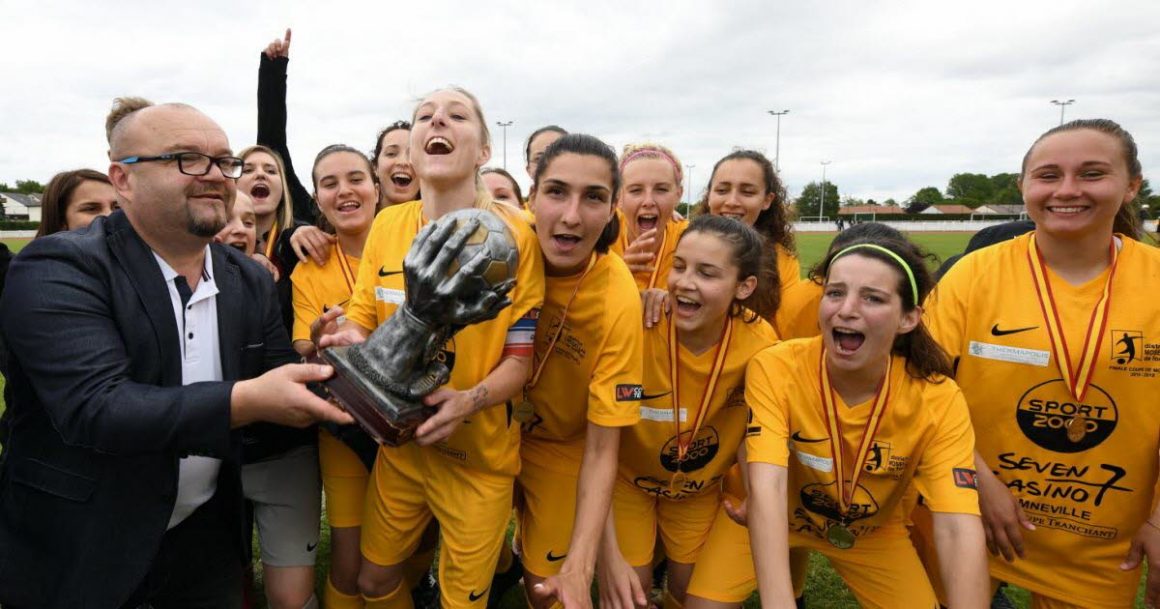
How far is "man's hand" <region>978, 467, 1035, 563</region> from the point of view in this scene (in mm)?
2738

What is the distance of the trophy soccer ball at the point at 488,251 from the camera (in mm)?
1726

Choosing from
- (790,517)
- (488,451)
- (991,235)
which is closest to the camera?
(488,451)

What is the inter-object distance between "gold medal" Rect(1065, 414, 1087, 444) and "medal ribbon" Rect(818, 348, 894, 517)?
0.76m

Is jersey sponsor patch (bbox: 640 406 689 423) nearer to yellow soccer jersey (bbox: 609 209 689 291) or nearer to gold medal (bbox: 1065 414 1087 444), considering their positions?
yellow soccer jersey (bbox: 609 209 689 291)

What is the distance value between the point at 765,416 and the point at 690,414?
0.48 metres

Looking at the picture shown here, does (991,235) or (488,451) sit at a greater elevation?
(991,235)

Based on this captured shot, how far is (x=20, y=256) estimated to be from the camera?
2012 mm

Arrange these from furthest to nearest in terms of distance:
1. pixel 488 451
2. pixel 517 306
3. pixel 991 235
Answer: pixel 991 235, pixel 488 451, pixel 517 306

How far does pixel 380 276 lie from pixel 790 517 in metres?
2.22

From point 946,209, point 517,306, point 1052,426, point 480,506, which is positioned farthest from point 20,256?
point 946,209

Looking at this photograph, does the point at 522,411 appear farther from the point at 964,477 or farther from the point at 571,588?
the point at 964,477

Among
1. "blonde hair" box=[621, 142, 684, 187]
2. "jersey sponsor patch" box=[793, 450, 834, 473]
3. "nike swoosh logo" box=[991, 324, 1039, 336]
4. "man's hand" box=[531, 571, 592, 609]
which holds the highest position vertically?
"blonde hair" box=[621, 142, 684, 187]

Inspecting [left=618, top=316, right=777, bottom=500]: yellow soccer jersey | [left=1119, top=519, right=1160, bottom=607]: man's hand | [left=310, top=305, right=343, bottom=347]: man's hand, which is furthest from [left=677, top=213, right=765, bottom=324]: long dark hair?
[left=1119, top=519, right=1160, bottom=607]: man's hand

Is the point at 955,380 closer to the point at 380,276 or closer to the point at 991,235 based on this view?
the point at 991,235
